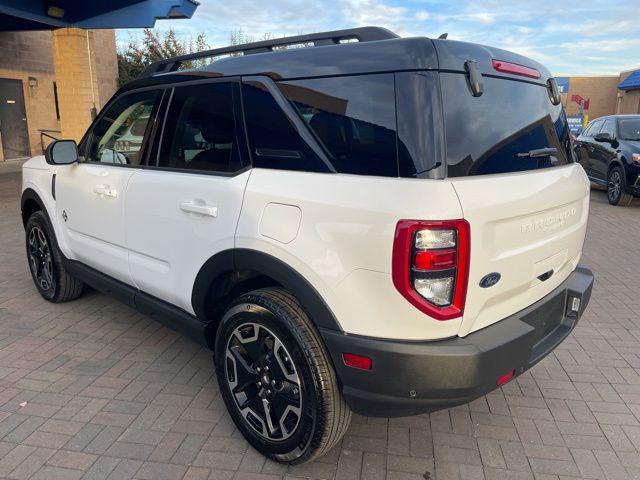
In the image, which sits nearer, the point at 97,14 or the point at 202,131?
the point at 202,131

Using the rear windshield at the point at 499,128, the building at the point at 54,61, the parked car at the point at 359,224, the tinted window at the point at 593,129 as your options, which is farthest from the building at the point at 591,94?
the parked car at the point at 359,224

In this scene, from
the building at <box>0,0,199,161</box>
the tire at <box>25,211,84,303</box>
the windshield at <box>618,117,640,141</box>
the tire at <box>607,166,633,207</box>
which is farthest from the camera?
the building at <box>0,0,199,161</box>

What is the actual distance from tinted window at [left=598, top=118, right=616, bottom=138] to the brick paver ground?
7.52 m

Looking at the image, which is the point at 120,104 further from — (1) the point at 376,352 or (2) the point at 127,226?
(1) the point at 376,352

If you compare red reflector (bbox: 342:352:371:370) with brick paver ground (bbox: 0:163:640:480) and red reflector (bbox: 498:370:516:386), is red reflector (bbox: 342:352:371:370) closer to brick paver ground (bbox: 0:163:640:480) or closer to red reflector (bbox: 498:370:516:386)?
red reflector (bbox: 498:370:516:386)

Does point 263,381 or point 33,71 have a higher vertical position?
point 33,71

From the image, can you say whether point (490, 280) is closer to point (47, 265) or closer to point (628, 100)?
point (47, 265)

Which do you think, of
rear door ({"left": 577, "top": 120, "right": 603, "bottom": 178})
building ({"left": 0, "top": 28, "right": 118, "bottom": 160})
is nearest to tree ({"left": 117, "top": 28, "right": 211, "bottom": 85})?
building ({"left": 0, "top": 28, "right": 118, "bottom": 160})

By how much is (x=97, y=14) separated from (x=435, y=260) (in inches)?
522

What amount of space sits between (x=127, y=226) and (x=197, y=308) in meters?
0.81

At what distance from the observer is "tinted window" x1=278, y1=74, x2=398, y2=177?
1999 mm

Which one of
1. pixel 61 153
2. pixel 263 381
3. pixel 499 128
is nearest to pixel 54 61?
pixel 61 153

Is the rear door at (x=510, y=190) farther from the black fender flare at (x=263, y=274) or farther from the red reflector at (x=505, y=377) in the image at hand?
the black fender flare at (x=263, y=274)

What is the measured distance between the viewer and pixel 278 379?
238 centimetres
